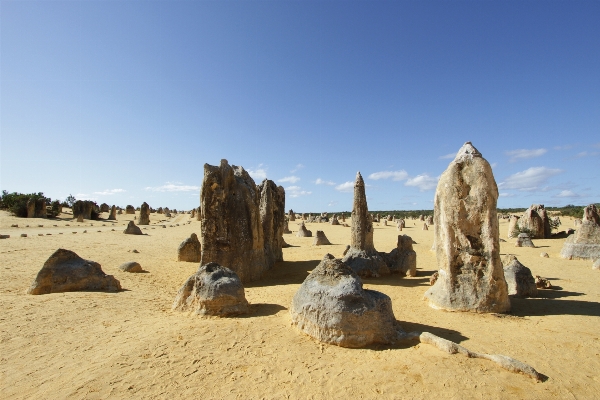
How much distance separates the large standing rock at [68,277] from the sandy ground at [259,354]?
413 millimetres

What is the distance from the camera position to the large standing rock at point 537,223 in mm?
20812

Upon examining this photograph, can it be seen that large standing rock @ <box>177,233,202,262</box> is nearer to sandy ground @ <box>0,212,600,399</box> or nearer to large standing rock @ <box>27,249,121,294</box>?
large standing rock @ <box>27,249,121,294</box>

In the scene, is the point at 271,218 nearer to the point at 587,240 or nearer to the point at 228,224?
the point at 228,224

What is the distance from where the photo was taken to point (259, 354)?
14.4 feet

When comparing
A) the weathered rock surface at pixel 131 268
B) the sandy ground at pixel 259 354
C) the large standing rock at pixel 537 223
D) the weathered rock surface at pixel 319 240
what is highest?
the large standing rock at pixel 537 223

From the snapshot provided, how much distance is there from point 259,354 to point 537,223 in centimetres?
2300

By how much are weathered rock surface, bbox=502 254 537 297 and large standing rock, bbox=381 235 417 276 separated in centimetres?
300

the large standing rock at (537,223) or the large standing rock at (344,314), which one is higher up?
the large standing rock at (537,223)

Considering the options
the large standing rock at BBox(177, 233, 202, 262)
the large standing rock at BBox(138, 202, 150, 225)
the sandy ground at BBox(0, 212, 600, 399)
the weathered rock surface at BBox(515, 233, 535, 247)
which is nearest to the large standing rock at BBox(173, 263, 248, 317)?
the sandy ground at BBox(0, 212, 600, 399)

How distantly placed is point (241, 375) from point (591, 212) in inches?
624

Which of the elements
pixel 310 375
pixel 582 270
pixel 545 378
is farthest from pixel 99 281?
pixel 582 270

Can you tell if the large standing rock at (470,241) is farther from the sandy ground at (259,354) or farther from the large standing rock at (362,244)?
the large standing rock at (362,244)

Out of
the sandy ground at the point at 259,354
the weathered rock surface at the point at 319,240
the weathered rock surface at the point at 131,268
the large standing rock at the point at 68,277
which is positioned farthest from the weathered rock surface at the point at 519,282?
the weathered rock surface at the point at 319,240

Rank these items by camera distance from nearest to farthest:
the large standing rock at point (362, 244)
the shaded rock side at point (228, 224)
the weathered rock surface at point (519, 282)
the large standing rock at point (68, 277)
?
the large standing rock at point (68, 277)
the weathered rock surface at point (519, 282)
the shaded rock side at point (228, 224)
the large standing rock at point (362, 244)
